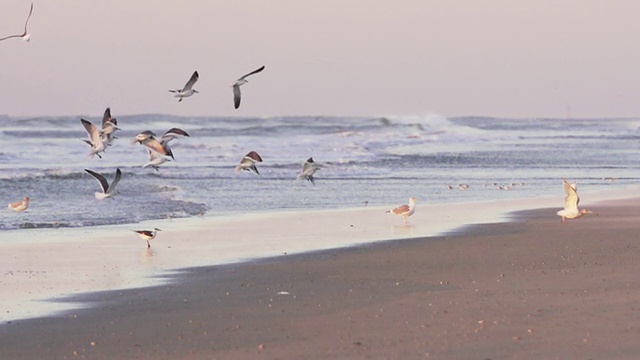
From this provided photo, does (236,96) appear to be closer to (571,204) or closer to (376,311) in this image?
(571,204)

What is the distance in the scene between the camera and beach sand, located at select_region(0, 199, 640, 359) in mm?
6773

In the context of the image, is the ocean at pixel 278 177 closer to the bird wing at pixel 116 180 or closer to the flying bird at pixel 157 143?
the bird wing at pixel 116 180

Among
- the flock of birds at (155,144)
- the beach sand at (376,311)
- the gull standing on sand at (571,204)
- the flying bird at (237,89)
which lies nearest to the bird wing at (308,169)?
the flock of birds at (155,144)

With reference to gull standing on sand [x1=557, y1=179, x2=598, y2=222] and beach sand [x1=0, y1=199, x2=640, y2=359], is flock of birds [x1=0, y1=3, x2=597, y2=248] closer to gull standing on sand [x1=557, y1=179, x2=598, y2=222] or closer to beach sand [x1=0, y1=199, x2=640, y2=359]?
gull standing on sand [x1=557, y1=179, x2=598, y2=222]

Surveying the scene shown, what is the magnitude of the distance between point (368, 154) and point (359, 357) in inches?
1308

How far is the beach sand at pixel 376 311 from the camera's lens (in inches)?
267

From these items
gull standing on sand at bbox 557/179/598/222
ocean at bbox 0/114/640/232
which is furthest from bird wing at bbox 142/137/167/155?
gull standing on sand at bbox 557/179/598/222

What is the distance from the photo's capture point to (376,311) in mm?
8109

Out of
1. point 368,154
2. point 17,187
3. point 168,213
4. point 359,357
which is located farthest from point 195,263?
point 368,154

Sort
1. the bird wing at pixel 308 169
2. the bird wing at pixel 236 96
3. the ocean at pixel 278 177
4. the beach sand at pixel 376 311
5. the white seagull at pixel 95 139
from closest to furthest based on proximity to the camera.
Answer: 1. the beach sand at pixel 376 311
2. the bird wing at pixel 236 96
3. the white seagull at pixel 95 139
4. the bird wing at pixel 308 169
5. the ocean at pixel 278 177

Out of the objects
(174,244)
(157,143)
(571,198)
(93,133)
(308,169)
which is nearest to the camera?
(174,244)

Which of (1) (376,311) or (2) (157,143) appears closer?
(1) (376,311)

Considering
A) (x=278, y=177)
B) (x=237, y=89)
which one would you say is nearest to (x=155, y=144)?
(x=237, y=89)

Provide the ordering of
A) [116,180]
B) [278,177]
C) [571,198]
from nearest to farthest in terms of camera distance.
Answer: [116,180] → [571,198] → [278,177]
